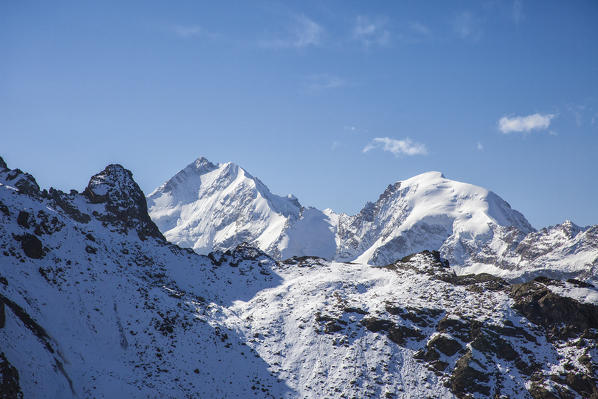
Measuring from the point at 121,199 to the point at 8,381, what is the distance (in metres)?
65.4

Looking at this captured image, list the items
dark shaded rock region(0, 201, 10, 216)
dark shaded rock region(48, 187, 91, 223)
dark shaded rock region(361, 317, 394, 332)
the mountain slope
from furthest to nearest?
dark shaded rock region(48, 187, 91, 223) < dark shaded rock region(361, 317, 394, 332) < dark shaded rock region(0, 201, 10, 216) < the mountain slope

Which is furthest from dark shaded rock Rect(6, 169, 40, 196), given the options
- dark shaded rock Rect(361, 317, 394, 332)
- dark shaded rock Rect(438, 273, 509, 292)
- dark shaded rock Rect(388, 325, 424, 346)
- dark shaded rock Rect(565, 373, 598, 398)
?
dark shaded rock Rect(565, 373, 598, 398)

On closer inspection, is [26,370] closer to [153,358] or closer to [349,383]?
[153,358]

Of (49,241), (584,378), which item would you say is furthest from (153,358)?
(584,378)

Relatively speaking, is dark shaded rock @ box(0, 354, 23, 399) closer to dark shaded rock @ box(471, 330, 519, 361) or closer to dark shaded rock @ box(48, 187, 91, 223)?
dark shaded rock @ box(471, 330, 519, 361)

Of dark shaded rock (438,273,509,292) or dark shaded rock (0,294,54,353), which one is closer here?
dark shaded rock (0,294,54,353)

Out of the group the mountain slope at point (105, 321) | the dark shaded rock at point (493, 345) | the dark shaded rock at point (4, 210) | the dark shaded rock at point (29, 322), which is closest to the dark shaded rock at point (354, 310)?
the dark shaded rock at point (493, 345)

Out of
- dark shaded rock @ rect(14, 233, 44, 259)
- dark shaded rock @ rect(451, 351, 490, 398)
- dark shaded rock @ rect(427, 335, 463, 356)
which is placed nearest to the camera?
dark shaded rock @ rect(451, 351, 490, 398)

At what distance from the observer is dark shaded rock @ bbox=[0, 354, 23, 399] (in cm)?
3438

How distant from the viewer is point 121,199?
320 ft

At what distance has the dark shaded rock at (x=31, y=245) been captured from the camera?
2199 inches

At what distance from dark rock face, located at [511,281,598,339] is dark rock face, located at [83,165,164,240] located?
210ft

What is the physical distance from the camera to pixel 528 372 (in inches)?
2074

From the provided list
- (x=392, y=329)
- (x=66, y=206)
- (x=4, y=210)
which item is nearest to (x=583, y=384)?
(x=392, y=329)
